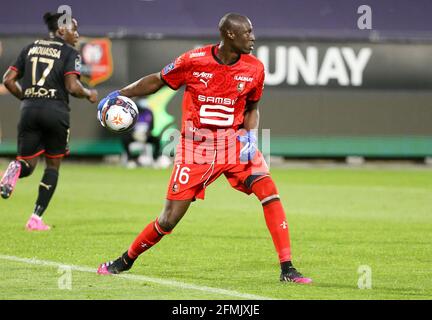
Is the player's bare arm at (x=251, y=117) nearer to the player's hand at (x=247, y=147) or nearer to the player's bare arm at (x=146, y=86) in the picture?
the player's hand at (x=247, y=147)

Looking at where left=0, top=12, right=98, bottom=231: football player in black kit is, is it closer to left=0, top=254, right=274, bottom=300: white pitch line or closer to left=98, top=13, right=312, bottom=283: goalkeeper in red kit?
left=0, top=254, right=274, bottom=300: white pitch line

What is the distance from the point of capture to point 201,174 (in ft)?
29.2

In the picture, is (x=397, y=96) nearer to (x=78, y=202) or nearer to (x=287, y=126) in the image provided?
(x=287, y=126)

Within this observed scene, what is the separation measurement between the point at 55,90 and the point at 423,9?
13.4 meters

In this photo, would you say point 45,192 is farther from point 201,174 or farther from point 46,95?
point 201,174

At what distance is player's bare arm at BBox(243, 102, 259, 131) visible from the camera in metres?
9.12

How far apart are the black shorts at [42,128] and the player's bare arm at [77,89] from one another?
325mm

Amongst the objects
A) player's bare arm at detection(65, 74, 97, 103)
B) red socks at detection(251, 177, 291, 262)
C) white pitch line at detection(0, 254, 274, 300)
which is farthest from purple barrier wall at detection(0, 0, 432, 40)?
red socks at detection(251, 177, 291, 262)

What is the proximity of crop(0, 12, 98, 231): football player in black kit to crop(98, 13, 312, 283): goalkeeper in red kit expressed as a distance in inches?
138

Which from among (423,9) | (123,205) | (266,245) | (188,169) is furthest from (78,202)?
(423,9)

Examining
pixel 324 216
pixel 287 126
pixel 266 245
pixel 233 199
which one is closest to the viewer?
pixel 266 245

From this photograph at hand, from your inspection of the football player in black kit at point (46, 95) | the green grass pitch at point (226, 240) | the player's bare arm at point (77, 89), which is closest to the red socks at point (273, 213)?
the green grass pitch at point (226, 240)

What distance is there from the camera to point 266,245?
11469 mm
